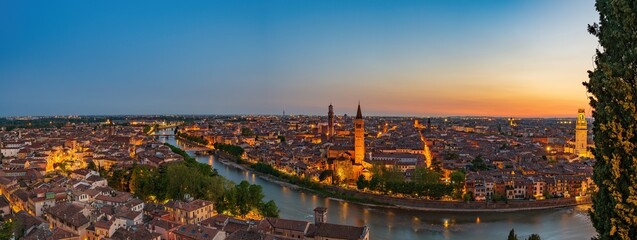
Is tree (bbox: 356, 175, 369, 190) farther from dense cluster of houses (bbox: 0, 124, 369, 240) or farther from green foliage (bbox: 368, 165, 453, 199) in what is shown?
dense cluster of houses (bbox: 0, 124, 369, 240)

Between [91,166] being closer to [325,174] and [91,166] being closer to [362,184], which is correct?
[325,174]

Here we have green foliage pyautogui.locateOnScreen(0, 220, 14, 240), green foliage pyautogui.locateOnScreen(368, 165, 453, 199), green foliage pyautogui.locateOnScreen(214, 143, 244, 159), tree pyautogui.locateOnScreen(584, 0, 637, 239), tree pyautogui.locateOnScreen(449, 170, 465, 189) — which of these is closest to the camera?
tree pyautogui.locateOnScreen(584, 0, 637, 239)

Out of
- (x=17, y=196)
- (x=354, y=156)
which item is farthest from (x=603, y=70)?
(x=354, y=156)

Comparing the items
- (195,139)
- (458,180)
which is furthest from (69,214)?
(195,139)

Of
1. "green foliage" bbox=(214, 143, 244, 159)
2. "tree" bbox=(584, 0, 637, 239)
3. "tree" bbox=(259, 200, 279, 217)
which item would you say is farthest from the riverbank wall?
"green foliage" bbox=(214, 143, 244, 159)

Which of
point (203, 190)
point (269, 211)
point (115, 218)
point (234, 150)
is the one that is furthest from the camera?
point (234, 150)

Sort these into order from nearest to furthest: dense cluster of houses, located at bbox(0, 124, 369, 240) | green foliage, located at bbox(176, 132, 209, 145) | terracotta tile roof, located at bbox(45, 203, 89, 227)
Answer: dense cluster of houses, located at bbox(0, 124, 369, 240)
terracotta tile roof, located at bbox(45, 203, 89, 227)
green foliage, located at bbox(176, 132, 209, 145)
